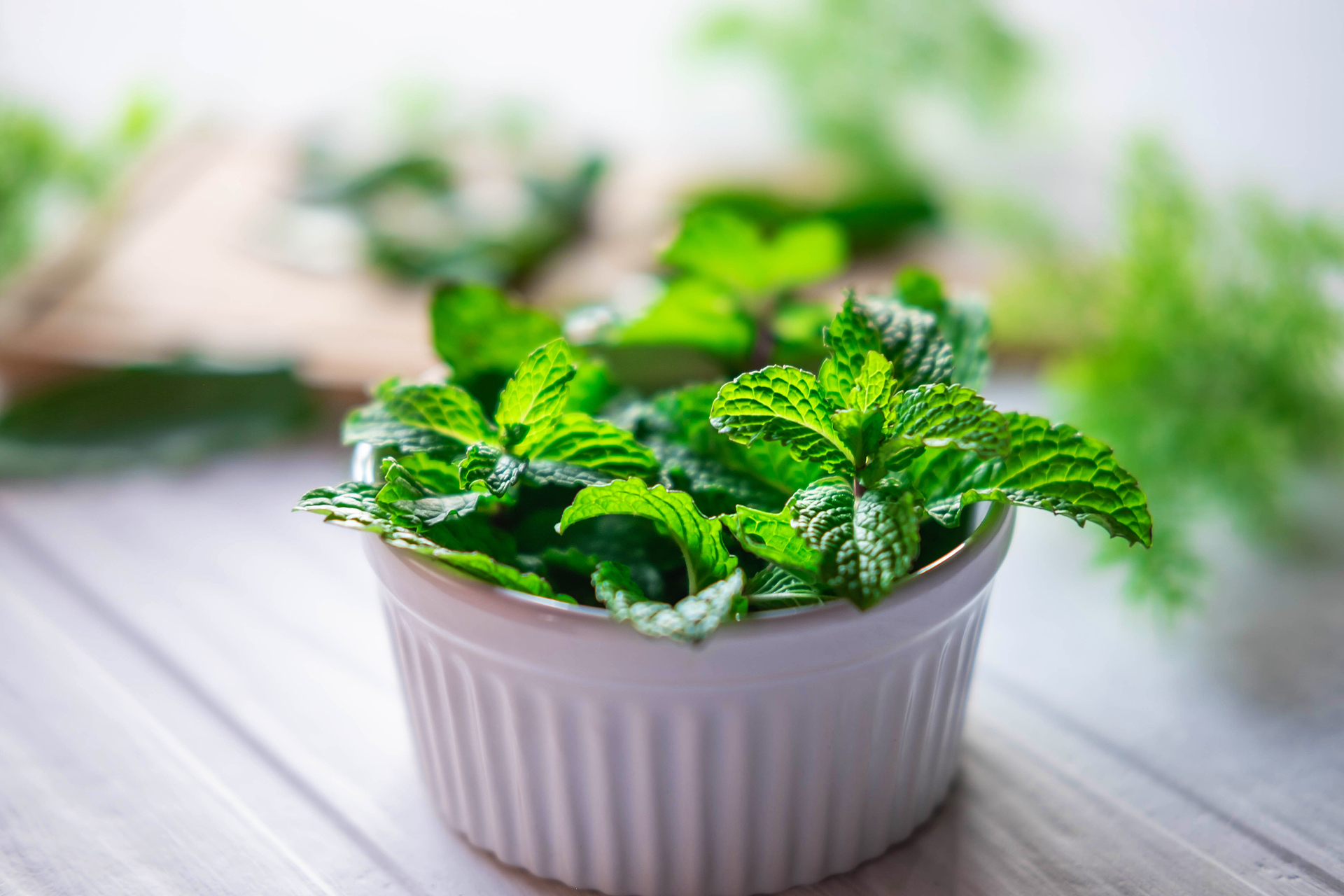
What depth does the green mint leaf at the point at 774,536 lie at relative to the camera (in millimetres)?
381

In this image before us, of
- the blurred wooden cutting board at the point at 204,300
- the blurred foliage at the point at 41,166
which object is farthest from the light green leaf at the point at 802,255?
the blurred foliage at the point at 41,166

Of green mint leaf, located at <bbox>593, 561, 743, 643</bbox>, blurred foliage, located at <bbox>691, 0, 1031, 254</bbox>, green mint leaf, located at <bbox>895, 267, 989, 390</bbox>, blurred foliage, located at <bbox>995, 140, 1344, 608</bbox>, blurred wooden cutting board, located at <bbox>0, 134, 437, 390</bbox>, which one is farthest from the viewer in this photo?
blurred foliage, located at <bbox>691, 0, 1031, 254</bbox>

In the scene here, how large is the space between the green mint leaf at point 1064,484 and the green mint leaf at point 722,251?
0.20 metres

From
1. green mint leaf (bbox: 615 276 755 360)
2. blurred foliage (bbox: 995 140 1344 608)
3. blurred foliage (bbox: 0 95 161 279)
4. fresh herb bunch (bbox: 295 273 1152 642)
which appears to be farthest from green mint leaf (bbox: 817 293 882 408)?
blurred foliage (bbox: 0 95 161 279)

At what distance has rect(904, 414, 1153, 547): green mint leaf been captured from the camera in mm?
387

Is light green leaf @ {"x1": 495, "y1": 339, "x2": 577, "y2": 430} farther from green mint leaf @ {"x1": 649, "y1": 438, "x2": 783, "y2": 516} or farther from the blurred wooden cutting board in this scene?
Answer: the blurred wooden cutting board

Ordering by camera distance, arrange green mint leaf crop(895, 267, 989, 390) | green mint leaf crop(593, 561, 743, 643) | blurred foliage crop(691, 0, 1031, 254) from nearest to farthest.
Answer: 1. green mint leaf crop(593, 561, 743, 643)
2. green mint leaf crop(895, 267, 989, 390)
3. blurred foliage crop(691, 0, 1031, 254)

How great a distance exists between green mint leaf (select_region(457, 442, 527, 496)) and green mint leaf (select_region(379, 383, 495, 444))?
2 cm

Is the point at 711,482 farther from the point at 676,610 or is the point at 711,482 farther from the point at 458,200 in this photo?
the point at 458,200

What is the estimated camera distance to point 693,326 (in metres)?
0.54

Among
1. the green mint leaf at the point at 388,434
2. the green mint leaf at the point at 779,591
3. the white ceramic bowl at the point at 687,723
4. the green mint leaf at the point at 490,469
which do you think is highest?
the green mint leaf at the point at 388,434

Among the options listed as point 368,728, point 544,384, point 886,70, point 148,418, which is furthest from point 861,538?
point 886,70

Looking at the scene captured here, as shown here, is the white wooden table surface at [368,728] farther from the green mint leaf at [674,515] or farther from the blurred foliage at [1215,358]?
the green mint leaf at [674,515]

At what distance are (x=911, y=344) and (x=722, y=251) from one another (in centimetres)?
15
